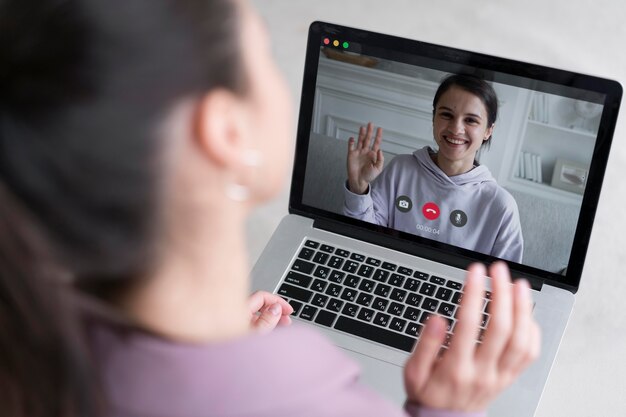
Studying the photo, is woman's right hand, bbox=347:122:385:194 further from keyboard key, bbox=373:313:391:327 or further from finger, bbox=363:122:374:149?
keyboard key, bbox=373:313:391:327

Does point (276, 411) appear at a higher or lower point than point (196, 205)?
lower

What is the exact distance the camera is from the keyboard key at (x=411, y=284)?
3.13 feet

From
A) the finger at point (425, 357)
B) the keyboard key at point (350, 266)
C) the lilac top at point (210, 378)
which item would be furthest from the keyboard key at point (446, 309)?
the lilac top at point (210, 378)

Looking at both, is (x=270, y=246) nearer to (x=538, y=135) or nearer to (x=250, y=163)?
(x=538, y=135)

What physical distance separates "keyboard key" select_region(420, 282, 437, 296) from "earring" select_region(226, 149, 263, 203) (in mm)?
534

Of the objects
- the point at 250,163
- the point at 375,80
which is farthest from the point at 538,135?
the point at 250,163

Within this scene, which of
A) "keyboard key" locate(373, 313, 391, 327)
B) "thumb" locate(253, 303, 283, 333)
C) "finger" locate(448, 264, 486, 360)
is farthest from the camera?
"keyboard key" locate(373, 313, 391, 327)

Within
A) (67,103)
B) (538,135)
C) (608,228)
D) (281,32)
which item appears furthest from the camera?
(281,32)

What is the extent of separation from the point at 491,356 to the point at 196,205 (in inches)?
9.2

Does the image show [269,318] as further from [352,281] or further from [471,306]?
[471,306]

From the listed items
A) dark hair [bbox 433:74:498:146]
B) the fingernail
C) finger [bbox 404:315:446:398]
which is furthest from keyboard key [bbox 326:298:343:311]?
finger [bbox 404:315:446:398]

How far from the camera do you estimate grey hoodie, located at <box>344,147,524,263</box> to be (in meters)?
0.93

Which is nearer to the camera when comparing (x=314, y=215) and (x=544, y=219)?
(x=544, y=219)

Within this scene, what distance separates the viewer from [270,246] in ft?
3.29
